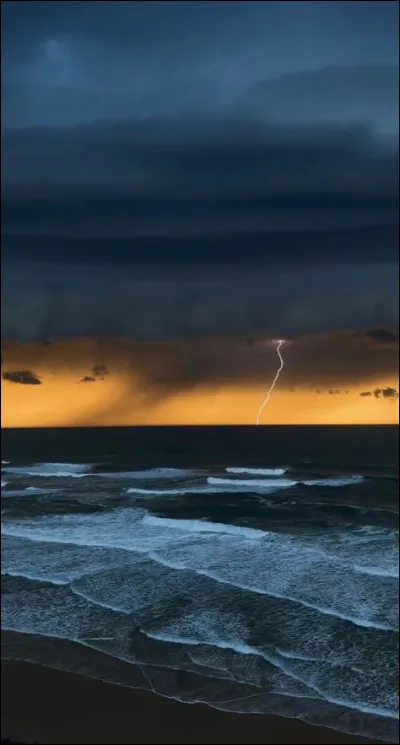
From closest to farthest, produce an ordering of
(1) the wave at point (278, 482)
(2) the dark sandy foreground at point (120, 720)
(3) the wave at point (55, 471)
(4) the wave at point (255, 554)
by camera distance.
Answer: (2) the dark sandy foreground at point (120, 720) → (4) the wave at point (255, 554) → (3) the wave at point (55, 471) → (1) the wave at point (278, 482)

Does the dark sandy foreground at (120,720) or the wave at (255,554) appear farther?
the wave at (255,554)

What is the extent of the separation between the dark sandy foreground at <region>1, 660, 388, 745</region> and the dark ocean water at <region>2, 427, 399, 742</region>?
391 mm

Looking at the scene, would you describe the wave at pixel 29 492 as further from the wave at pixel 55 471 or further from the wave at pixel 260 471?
the wave at pixel 260 471

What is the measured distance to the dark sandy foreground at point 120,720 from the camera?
11.3 meters

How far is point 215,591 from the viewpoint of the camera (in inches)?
713

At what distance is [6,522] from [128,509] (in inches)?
180

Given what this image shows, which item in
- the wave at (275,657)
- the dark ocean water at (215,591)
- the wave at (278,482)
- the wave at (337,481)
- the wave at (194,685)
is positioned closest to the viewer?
the wave at (194,685)

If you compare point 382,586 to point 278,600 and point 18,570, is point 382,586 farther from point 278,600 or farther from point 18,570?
point 18,570

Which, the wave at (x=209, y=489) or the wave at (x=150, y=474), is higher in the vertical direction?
the wave at (x=150, y=474)

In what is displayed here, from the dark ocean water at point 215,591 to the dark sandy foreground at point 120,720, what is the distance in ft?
1.28

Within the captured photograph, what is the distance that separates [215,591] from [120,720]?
21.3 ft

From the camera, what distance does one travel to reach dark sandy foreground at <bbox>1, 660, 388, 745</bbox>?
11.3 m

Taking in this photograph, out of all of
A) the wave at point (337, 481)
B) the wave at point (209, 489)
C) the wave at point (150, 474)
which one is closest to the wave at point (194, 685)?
the wave at point (209, 489)

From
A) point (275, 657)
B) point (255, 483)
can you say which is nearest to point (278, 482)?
point (255, 483)
